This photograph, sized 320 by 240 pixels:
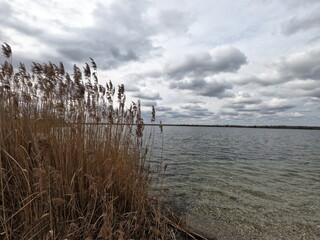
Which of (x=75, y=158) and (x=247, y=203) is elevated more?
(x=75, y=158)

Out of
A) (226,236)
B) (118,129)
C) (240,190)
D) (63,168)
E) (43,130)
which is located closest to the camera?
(63,168)

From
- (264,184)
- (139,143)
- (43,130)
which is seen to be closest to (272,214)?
(264,184)

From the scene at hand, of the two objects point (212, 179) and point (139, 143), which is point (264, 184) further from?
point (139, 143)

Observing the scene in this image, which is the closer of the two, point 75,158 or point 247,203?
point 75,158

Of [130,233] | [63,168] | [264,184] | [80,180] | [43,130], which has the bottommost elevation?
[264,184]

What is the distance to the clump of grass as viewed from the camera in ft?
8.68

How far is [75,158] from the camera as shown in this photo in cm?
328

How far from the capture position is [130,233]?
2924 millimetres

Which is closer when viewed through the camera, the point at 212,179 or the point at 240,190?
the point at 240,190

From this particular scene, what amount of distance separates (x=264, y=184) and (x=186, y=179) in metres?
2.96

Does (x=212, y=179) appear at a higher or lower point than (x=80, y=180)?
lower

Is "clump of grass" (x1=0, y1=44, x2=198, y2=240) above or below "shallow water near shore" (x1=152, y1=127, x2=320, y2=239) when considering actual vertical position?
above

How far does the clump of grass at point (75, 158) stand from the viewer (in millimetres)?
2644

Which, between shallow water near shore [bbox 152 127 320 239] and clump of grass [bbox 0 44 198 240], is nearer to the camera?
clump of grass [bbox 0 44 198 240]
